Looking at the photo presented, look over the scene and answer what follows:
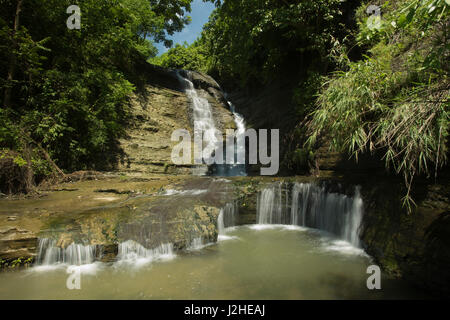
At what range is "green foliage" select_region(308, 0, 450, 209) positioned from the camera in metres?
2.97

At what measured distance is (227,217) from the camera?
591cm

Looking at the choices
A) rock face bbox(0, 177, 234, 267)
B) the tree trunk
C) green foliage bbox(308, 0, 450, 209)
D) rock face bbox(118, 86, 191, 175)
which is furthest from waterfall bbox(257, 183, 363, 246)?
the tree trunk

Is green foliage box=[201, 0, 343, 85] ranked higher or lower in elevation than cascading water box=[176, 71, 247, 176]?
higher

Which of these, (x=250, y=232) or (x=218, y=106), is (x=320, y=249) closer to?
(x=250, y=232)

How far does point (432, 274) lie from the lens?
9.55 feet

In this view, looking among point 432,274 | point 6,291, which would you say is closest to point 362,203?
point 432,274

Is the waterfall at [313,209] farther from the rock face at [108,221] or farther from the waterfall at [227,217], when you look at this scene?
the rock face at [108,221]

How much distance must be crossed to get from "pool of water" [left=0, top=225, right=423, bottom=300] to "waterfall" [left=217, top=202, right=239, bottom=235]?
1092 mm

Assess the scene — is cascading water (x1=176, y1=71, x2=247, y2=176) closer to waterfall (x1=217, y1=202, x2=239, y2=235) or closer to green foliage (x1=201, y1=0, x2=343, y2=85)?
green foliage (x1=201, y1=0, x2=343, y2=85)

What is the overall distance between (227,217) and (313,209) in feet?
7.14

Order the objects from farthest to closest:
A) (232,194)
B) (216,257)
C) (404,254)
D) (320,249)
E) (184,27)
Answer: (184,27) < (232,194) < (320,249) < (216,257) < (404,254)

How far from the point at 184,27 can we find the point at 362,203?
18.8 meters

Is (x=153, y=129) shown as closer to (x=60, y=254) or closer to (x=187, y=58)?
(x=60, y=254)

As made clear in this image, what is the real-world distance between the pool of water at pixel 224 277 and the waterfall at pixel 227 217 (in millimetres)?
1092
